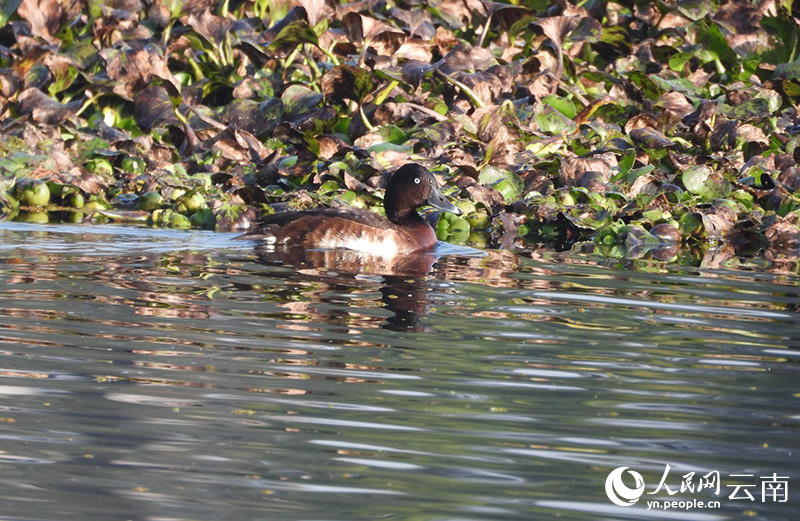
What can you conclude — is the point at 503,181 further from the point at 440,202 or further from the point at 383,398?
the point at 383,398

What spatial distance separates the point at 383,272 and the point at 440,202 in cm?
221

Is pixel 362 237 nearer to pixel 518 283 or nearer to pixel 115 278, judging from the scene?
pixel 518 283

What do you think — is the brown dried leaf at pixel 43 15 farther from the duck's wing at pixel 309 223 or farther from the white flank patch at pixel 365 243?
the white flank patch at pixel 365 243

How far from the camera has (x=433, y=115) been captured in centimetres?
1235

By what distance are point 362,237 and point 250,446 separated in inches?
240

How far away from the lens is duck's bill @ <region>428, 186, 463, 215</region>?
34.6 ft

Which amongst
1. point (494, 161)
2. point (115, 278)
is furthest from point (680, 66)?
point (115, 278)

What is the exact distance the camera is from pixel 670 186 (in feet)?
37.0

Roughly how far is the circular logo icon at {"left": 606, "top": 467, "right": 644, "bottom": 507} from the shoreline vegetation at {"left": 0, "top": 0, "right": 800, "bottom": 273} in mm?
6178

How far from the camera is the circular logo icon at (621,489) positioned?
338 centimetres

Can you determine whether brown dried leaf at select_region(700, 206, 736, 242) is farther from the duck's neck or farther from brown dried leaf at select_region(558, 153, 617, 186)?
the duck's neck
